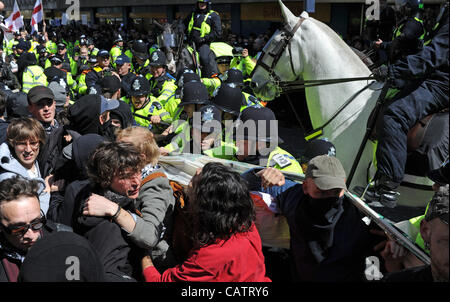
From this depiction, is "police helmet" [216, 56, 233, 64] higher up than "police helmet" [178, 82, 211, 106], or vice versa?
"police helmet" [216, 56, 233, 64]

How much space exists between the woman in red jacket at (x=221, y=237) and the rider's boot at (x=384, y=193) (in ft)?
5.87

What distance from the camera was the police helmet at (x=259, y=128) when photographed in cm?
332

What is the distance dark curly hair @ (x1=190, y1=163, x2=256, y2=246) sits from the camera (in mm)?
2111

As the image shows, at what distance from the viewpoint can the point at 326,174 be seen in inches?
90.5

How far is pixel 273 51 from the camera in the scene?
4.98 meters

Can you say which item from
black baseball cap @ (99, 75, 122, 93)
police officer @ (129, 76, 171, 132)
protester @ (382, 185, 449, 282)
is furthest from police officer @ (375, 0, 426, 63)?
black baseball cap @ (99, 75, 122, 93)

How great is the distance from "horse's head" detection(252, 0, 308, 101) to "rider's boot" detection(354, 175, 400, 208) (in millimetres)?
1923

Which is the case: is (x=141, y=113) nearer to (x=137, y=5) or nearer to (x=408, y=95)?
(x=408, y=95)

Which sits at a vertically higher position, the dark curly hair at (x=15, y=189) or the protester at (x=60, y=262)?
the dark curly hair at (x=15, y=189)

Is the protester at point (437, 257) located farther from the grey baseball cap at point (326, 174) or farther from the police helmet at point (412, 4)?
the police helmet at point (412, 4)

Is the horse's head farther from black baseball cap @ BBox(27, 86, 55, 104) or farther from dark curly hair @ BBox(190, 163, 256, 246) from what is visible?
dark curly hair @ BBox(190, 163, 256, 246)

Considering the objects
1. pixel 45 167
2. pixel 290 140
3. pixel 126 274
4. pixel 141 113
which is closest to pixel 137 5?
pixel 290 140
